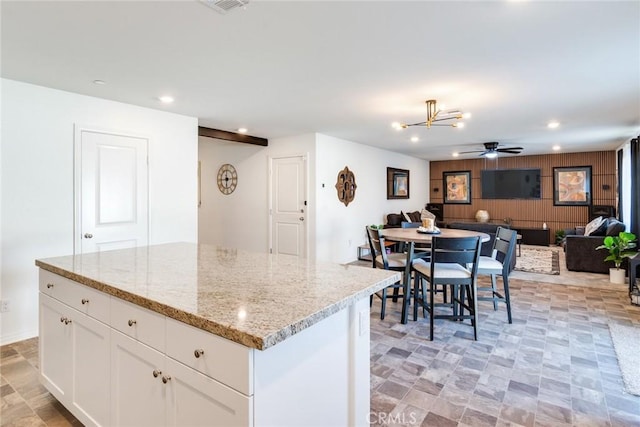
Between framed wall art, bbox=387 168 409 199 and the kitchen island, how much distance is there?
6.46 meters

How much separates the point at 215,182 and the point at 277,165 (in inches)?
64.3

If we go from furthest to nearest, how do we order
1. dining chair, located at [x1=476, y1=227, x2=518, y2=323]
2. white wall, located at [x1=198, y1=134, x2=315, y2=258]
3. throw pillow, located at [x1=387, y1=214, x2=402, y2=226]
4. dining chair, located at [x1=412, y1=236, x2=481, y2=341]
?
1. throw pillow, located at [x1=387, y1=214, x2=402, y2=226]
2. white wall, located at [x1=198, y1=134, x2=315, y2=258]
3. dining chair, located at [x1=476, y1=227, x2=518, y2=323]
4. dining chair, located at [x1=412, y1=236, x2=481, y2=341]

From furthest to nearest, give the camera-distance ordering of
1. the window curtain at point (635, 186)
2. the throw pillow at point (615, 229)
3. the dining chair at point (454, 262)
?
the throw pillow at point (615, 229) → the window curtain at point (635, 186) → the dining chair at point (454, 262)

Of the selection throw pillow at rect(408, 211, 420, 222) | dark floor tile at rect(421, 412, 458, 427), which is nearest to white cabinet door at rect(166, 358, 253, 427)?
Answer: dark floor tile at rect(421, 412, 458, 427)

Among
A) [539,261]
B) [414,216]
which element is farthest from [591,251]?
[414,216]

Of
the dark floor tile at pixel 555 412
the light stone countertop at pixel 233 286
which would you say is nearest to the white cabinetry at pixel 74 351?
the light stone countertop at pixel 233 286

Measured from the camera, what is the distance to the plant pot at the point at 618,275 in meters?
5.00

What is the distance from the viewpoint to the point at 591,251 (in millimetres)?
5684

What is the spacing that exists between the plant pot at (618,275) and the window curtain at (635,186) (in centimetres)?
81

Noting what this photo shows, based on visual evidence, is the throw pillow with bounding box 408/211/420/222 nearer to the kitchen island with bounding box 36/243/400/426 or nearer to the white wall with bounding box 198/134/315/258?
the white wall with bounding box 198/134/315/258

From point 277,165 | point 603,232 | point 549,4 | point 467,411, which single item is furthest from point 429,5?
point 603,232

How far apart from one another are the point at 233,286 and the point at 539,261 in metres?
6.93

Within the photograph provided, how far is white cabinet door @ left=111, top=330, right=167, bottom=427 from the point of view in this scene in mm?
1347

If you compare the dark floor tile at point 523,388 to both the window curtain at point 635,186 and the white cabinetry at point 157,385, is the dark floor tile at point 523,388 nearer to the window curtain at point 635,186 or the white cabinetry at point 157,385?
the white cabinetry at point 157,385
